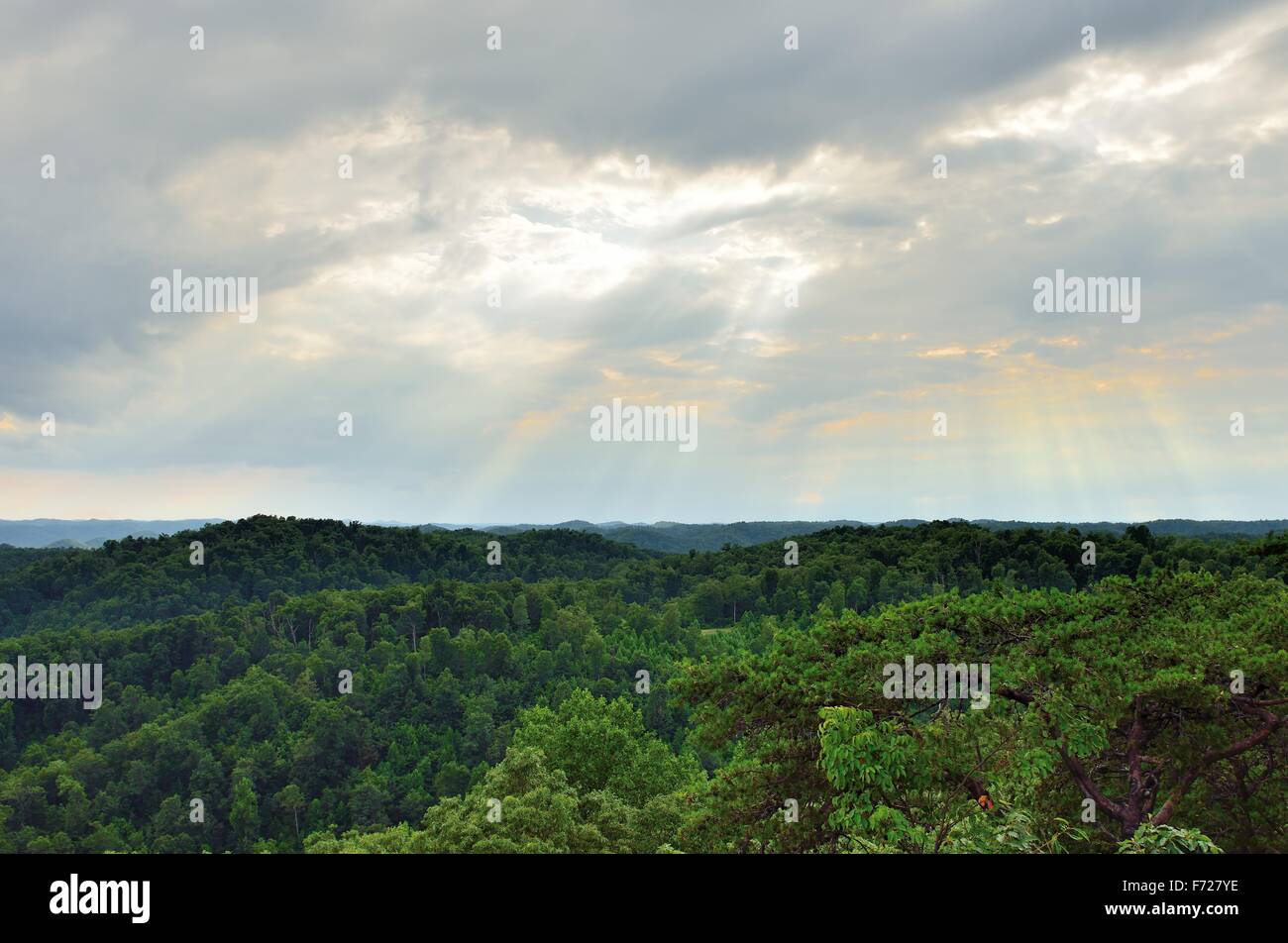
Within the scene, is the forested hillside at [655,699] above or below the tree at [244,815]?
above

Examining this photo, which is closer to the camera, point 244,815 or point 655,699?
point 244,815

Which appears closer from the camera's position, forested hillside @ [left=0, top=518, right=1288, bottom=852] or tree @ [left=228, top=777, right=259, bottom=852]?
forested hillside @ [left=0, top=518, right=1288, bottom=852]

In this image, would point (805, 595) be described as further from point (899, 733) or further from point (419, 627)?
point (899, 733)

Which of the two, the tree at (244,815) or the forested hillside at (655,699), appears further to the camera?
the tree at (244,815)

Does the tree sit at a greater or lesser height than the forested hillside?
lesser

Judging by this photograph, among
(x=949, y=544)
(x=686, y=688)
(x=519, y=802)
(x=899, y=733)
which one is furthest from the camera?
(x=949, y=544)

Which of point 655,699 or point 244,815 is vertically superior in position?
point 655,699
